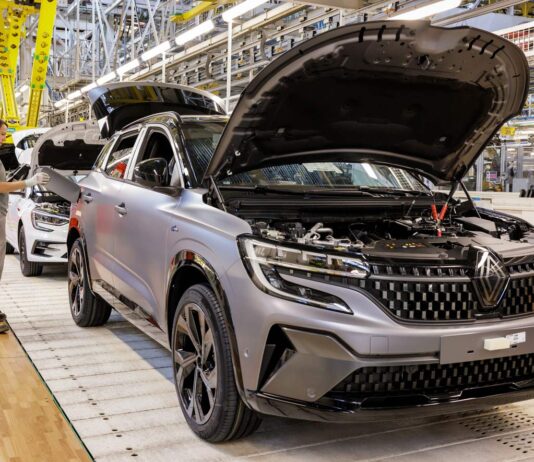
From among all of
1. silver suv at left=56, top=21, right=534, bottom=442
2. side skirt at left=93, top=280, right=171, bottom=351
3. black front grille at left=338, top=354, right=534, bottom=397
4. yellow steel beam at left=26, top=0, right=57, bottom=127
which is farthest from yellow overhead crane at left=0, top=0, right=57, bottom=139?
black front grille at left=338, top=354, right=534, bottom=397

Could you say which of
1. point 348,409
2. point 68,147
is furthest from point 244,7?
point 348,409

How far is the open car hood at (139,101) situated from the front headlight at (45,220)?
89.4 inches

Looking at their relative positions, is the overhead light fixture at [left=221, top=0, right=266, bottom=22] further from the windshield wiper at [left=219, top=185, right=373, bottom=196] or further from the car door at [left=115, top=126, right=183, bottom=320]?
the windshield wiper at [left=219, top=185, right=373, bottom=196]

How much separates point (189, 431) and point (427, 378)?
4.18ft

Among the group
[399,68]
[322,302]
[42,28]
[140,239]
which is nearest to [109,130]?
[140,239]

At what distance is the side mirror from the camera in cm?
362

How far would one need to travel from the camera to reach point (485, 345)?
8.98 ft

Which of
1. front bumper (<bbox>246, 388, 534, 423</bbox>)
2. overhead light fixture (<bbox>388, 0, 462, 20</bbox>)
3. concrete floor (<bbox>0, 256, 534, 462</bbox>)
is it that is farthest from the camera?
overhead light fixture (<bbox>388, 0, 462, 20</bbox>)

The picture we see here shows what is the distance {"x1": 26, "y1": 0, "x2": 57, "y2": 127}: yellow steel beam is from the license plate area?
55.5ft

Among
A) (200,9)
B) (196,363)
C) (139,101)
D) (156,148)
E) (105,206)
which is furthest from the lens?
(200,9)

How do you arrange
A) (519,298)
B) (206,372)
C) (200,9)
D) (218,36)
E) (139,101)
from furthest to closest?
(200,9) → (218,36) → (139,101) → (206,372) → (519,298)

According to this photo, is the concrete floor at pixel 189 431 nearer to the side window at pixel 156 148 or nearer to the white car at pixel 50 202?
the side window at pixel 156 148

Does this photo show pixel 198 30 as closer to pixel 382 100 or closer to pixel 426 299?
pixel 382 100

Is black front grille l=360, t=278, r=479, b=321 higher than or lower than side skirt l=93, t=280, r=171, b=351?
higher
